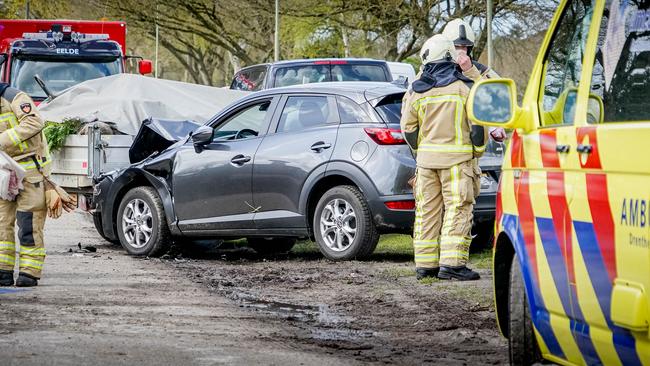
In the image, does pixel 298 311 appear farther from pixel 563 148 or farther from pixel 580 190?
pixel 580 190

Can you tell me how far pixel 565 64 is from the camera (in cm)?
540

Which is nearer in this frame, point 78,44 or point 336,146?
point 336,146

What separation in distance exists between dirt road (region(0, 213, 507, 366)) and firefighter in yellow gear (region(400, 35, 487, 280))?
303 mm

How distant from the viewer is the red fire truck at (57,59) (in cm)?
2198

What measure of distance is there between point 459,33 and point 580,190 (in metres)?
6.37

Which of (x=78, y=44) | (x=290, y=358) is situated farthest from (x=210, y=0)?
(x=290, y=358)

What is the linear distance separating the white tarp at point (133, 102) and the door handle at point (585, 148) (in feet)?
37.6

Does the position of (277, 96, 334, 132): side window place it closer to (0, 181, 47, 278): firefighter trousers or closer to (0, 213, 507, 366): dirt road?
(0, 213, 507, 366): dirt road

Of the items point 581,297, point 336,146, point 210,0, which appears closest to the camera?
point 581,297

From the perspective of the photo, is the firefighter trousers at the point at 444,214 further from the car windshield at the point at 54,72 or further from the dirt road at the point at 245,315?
the car windshield at the point at 54,72

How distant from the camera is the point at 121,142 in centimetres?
1473

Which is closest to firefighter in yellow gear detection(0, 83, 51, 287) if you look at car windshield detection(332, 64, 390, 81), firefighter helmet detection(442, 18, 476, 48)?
firefighter helmet detection(442, 18, 476, 48)

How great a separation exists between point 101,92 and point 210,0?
1148 inches

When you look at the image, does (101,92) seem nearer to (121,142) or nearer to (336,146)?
(121,142)
